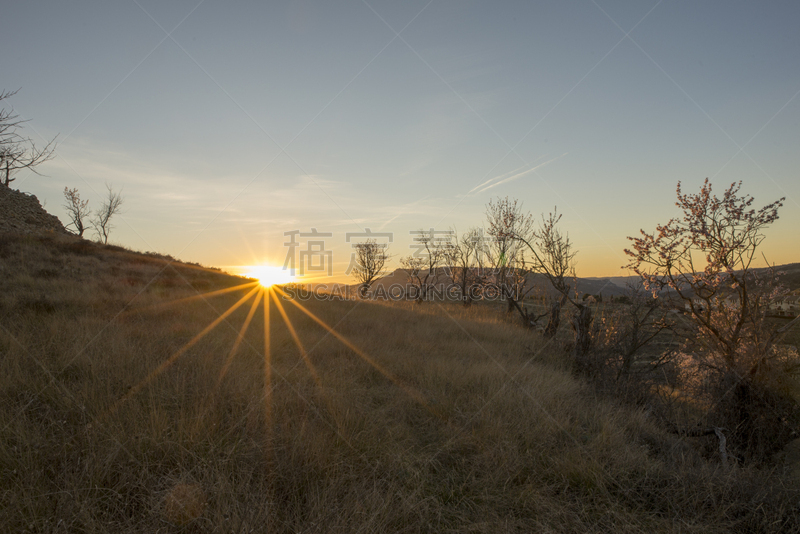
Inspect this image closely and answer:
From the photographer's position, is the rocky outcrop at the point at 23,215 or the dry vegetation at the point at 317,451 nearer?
the dry vegetation at the point at 317,451

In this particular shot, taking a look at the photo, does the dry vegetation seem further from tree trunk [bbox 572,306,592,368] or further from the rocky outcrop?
the rocky outcrop

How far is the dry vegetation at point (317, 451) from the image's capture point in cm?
256

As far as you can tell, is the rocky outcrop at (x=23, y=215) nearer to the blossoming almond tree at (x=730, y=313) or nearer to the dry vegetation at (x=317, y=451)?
the dry vegetation at (x=317, y=451)

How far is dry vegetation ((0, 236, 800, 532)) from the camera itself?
2562 mm

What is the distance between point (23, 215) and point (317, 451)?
24.5 meters

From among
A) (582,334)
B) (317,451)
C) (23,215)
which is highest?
(23,215)

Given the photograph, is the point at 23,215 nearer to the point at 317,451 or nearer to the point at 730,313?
the point at 317,451

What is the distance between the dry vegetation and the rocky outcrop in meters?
14.3

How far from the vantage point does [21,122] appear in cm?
1223

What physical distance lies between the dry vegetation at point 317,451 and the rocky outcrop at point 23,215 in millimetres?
14295

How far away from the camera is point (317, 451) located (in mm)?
3172

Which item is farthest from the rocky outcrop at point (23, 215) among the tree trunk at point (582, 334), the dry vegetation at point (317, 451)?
the tree trunk at point (582, 334)

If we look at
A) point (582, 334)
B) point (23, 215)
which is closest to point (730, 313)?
point (582, 334)

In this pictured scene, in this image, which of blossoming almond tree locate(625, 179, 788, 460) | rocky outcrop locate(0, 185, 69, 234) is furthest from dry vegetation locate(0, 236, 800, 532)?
rocky outcrop locate(0, 185, 69, 234)
